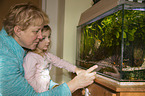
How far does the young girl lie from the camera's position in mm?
1101

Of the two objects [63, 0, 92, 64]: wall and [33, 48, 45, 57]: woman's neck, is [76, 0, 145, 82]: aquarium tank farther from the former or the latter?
[63, 0, 92, 64]: wall

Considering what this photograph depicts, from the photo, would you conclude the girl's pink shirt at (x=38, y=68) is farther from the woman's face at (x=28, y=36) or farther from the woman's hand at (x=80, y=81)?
the woman's hand at (x=80, y=81)

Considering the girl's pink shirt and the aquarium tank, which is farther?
the girl's pink shirt

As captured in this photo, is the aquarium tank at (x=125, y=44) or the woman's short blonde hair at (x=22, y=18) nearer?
the woman's short blonde hair at (x=22, y=18)

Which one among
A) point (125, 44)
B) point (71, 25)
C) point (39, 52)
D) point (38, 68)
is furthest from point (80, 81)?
point (71, 25)

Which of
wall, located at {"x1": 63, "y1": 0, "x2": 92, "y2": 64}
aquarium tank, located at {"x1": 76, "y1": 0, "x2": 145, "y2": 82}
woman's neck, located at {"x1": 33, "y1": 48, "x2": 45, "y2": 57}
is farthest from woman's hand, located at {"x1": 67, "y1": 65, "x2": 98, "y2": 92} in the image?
wall, located at {"x1": 63, "y1": 0, "x2": 92, "y2": 64}

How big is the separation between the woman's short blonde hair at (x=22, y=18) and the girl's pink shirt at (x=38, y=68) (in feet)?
1.09

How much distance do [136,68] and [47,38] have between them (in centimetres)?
90

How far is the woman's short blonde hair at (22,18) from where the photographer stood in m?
0.85

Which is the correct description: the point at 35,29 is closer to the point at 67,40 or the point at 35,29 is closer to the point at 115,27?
the point at 115,27

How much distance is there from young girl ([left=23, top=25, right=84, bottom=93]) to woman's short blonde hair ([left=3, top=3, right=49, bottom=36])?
1.12 feet

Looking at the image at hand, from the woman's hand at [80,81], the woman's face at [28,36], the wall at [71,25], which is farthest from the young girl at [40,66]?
the wall at [71,25]

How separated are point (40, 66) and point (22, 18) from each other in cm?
57

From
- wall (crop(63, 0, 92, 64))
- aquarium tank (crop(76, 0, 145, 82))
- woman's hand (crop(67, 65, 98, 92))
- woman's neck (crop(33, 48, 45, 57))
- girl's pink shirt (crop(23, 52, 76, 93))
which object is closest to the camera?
woman's hand (crop(67, 65, 98, 92))
